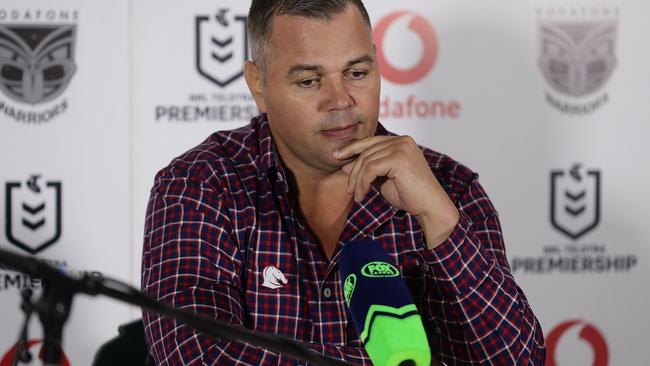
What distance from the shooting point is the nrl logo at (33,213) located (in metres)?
2.94

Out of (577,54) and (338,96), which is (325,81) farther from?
(577,54)

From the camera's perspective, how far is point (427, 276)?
1.86 m

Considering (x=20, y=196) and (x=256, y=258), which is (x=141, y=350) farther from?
(x=20, y=196)

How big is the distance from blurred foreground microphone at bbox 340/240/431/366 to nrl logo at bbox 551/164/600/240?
1.86 meters

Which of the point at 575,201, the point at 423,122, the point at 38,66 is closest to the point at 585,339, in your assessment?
the point at 575,201

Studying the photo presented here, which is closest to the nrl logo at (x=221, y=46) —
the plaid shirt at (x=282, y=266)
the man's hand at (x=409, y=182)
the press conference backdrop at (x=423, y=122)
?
→ the press conference backdrop at (x=423, y=122)

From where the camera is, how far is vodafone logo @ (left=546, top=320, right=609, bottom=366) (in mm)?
3145

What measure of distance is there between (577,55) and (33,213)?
6.29 ft

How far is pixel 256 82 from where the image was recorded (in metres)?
2.06

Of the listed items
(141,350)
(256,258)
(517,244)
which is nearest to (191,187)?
(256,258)

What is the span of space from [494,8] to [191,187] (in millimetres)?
1581

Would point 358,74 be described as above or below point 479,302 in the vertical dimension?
above

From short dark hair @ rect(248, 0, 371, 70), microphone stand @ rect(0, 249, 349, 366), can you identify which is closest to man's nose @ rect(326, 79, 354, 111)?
short dark hair @ rect(248, 0, 371, 70)

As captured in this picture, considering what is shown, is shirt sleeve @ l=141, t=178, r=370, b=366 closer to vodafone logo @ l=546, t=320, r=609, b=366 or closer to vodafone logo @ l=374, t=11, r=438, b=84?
vodafone logo @ l=374, t=11, r=438, b=84
